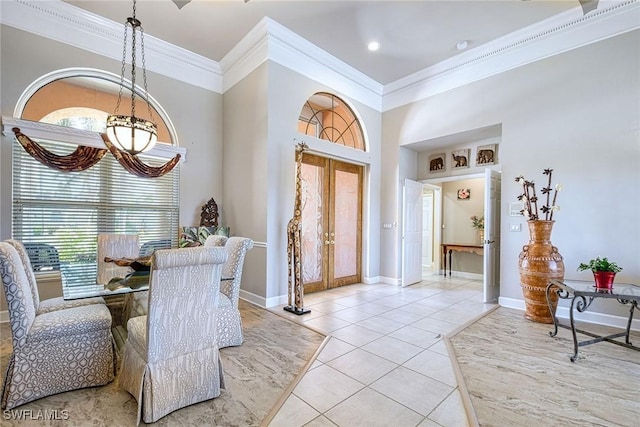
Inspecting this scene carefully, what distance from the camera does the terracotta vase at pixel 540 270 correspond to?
361 cm

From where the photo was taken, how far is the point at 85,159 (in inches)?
152

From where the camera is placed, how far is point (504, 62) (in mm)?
4449

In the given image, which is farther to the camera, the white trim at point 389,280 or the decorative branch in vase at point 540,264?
the white trim at point 389,280

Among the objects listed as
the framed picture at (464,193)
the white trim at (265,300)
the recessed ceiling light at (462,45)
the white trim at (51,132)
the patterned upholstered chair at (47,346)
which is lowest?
the white trim at (265,300)

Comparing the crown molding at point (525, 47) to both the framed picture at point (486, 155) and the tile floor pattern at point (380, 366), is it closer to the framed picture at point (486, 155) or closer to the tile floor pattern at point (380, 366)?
the framed picture at point (486, 155)

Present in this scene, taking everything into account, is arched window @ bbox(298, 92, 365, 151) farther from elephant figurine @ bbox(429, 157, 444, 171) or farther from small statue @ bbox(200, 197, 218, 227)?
small statue @ bbox(200, 197, 218, 227)

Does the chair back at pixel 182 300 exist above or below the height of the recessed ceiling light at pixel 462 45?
below

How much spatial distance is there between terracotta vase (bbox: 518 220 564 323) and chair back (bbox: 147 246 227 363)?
12.4 ft

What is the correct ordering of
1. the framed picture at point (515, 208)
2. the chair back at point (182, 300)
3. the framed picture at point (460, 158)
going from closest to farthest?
the chair back at point (182, 300)
the framed picture at point (515, 208)
the framed picture at point (460, 158)

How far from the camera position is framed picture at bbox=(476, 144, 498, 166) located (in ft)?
17.0

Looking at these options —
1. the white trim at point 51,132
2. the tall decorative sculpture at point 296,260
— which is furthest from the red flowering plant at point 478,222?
the white trim at point 51,132

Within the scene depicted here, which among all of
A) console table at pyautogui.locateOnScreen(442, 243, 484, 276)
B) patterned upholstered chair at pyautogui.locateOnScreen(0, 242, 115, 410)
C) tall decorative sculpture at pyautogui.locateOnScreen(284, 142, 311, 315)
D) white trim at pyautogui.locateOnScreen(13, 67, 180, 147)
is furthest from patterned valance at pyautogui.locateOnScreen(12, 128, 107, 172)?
console table at pyautogui.locateOnScreen(442, 243, 484, 276)

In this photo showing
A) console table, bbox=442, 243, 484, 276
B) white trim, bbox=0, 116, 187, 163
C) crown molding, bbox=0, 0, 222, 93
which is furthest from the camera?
console table, bbox=442, 243, 484, 276

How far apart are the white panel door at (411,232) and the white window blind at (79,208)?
164 inches
